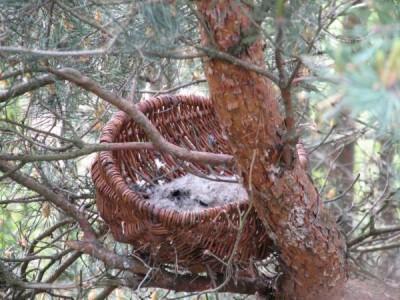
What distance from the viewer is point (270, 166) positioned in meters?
0.89

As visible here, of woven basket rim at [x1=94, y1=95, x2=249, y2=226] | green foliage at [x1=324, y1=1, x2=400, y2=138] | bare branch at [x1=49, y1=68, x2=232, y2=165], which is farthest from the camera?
woven basket rim at [x1=94, y1=95, x2=249, y2=226]

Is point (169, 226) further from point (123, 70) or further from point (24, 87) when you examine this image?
point (123, 70)

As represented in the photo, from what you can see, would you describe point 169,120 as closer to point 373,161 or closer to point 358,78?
point 373,161

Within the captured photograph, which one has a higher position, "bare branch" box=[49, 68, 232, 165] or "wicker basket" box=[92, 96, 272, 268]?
"bare branch" box=[49, 68, 232, 165]

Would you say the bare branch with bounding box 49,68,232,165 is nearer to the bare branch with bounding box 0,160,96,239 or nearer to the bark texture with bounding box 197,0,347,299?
the bark texture with bounding box 197,0,347,299

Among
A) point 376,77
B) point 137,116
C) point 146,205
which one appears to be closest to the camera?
point 376,77

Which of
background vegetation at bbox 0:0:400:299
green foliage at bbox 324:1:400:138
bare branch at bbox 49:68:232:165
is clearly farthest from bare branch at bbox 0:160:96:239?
green foliage at bbox 324:1:400:138

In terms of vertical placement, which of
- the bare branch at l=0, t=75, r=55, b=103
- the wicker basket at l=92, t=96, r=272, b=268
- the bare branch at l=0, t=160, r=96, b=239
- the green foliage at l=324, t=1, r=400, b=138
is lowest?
the green foliage at l=324, t=1, r=400, b=138

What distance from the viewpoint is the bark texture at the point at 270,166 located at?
0.80 meters

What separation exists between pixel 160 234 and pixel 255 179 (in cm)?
16

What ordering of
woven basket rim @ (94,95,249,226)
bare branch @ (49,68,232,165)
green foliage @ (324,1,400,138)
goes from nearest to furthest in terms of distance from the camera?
green foliage @ (324,1,400,138) → bare branch @ (49,68,232,165) → woven basket rim @ (94,95,249,226)

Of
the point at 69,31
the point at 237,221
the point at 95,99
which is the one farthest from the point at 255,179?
the point at 95,99

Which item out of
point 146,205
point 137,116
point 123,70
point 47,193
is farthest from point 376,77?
point 123,70

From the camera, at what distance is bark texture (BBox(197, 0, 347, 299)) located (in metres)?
0.80
